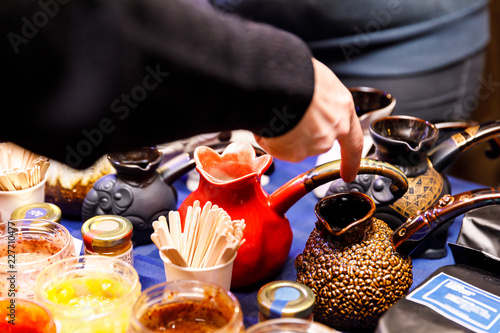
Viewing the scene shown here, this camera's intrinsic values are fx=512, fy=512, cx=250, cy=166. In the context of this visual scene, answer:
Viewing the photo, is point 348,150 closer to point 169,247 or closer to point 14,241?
point 169,247

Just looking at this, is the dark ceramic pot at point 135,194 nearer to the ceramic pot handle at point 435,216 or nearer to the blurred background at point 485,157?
the ceramic pot handle at point 435,216

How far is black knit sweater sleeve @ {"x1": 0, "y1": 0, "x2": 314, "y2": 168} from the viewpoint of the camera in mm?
562

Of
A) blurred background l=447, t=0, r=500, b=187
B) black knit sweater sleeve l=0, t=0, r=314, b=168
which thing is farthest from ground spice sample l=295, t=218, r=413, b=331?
blurred background l=447, t=0, r=500, b=187

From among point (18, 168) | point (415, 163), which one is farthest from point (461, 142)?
point (18, 168)

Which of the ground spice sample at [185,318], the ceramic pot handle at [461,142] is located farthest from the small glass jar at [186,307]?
the ceramic pot handle at [461,142]

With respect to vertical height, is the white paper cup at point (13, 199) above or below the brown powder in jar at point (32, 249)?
below

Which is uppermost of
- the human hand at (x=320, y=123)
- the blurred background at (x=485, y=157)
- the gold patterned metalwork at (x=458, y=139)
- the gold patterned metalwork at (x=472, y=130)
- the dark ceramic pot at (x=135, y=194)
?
the human hand at (x=320, y=123)

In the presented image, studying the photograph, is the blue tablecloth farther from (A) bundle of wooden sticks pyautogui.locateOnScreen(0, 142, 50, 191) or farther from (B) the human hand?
(B) the human hand

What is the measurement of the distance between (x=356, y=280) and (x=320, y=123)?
284mm

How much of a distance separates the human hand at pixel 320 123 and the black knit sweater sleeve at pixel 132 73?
0.14ft

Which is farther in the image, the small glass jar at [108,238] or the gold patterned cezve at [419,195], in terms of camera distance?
the gold patterned cezve at [419,195]

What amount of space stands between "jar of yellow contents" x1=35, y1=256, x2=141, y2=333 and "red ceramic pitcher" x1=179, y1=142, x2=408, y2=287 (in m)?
0.22

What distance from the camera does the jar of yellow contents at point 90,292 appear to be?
713mm

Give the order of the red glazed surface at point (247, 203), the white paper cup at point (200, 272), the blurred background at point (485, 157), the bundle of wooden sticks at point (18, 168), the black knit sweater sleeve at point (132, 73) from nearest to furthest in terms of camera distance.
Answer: the black knit sweater sleeve at point (132, 73), the white paper cup at point (200, 272), the red glazed surface at point (247, 203), the bundle of wooden sticks at point (18, 168), the blurred background at point (485, 157)
